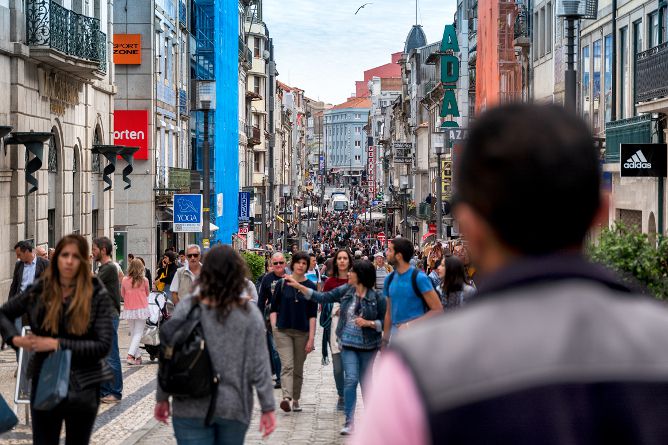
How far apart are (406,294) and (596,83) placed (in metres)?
23.3

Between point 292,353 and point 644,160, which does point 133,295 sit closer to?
point 292,353

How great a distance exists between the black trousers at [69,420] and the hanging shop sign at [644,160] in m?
18.9

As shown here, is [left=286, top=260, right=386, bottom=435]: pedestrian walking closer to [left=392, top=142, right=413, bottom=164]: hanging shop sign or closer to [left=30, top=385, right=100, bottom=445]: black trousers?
[left=30, top=385, right=100, bottom=445]: black trousers

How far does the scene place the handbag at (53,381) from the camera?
7371mm

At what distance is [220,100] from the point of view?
61.2 meters

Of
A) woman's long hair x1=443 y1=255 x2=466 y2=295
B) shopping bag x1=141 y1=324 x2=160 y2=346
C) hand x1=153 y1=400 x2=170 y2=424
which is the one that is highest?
woman's long hair x1=443 y1=255 x2=466 y2=295

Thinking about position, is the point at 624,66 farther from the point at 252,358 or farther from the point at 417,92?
the point at 417,92

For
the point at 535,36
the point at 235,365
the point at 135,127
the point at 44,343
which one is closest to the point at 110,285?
the point at 44,343

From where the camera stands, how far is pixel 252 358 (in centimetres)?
713

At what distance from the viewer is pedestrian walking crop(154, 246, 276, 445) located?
699cm

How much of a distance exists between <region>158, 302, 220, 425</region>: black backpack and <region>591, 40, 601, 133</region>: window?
27431 mm

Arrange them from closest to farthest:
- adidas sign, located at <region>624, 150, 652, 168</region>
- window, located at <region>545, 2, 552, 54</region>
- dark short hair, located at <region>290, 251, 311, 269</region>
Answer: dark short hair, located at <region>290, 251, 311, 269</region>, adidas sign, located at <region>624, 150, 652, 168</region>, window, located at <region>545, 2, 552, 54</region>

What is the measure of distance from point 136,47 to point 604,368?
4087 centimetres

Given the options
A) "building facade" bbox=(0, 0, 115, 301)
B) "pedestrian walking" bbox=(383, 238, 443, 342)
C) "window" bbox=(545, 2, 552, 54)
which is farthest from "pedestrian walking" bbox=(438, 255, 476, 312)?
"window" bbox=(545, 2, 552, 54)
